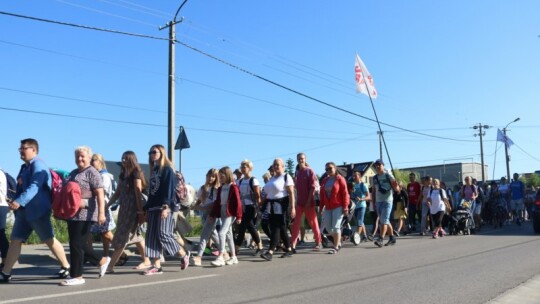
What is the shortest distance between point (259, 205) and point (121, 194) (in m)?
3.16

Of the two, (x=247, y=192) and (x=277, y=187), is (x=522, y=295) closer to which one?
(x=277, y=187)

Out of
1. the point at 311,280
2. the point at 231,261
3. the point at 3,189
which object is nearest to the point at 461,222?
the point at 231,261

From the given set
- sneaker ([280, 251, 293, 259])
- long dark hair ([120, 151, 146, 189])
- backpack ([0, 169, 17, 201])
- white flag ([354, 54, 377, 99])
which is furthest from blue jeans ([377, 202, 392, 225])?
white flag ([354, 54, 377, 99])

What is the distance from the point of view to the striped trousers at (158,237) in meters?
7.75

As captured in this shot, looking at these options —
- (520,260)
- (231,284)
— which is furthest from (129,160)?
(520,260)

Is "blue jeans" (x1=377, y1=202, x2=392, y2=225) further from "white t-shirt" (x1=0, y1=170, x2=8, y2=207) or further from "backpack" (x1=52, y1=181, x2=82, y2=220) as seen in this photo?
"white t-shirt" (x1=0, y1=170, x2=8, y2=207)

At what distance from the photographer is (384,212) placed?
1220cm

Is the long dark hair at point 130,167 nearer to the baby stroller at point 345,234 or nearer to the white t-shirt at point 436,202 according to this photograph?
the baby stroller at point 345,234

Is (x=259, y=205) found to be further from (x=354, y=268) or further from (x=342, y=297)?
(x=342, y=297)

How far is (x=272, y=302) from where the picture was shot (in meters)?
5.73

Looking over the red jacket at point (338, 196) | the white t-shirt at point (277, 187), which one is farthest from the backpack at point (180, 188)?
the red jacket at point (338, 196)

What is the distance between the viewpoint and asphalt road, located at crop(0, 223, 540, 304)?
19.8ft

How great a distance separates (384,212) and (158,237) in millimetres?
6128

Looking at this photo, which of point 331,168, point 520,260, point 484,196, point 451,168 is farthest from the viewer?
point 451,168
